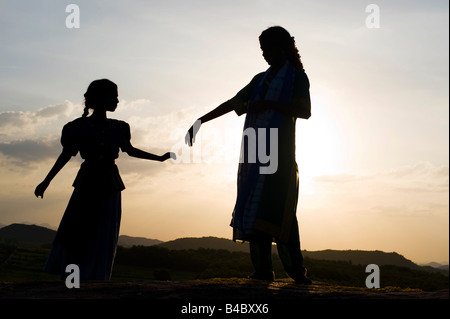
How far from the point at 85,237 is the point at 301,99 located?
344 cm

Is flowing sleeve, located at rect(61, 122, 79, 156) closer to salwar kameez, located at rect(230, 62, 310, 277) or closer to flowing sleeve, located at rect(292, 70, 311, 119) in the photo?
salwar kameez, located at rect(230, 62, 310, 277)

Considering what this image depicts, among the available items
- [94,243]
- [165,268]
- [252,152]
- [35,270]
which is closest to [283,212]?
[252,152]

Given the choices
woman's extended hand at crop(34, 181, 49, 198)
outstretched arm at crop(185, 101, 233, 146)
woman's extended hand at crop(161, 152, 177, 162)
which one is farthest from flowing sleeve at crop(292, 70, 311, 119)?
woman's extended hand at crop(34, 181, 49, 198)

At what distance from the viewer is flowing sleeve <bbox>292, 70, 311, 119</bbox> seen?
723 cm

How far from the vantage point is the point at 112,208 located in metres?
7.50

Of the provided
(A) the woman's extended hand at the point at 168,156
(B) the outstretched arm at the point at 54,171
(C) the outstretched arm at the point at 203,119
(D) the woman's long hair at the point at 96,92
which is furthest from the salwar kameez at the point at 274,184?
(B) the outstretched arm at the point at 54,171

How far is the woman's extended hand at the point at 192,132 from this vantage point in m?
8.11

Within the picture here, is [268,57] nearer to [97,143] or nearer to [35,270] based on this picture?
[97,143]

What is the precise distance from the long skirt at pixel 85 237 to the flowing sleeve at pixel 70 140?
0.54m

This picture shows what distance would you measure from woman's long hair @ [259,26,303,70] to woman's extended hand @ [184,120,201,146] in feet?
5.09

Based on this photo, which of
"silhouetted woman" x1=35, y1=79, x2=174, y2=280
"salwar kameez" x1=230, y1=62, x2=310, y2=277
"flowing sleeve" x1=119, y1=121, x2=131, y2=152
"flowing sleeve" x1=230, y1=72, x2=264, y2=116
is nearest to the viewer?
"salwar kameez" x1=230, y1=62, x2=310, y2=277

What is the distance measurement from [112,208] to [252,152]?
207cm
